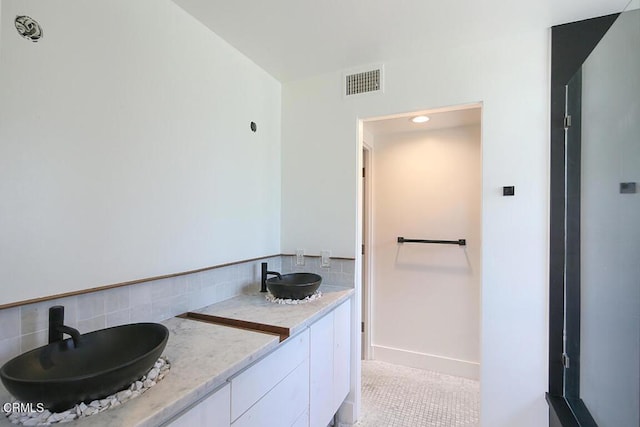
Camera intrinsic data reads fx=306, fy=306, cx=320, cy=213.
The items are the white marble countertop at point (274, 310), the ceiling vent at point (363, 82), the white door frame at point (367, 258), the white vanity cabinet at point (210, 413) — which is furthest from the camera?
the white door frame at point (367, 258)

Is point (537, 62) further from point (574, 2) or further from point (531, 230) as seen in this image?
point (531, 230)

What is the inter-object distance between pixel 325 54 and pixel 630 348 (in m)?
2.27

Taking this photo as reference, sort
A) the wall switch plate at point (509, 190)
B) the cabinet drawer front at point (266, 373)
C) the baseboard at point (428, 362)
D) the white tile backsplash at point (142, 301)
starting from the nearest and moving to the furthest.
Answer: the white tile backsplash at point (142, 301) → the cabinet drawer front at point (266, 373) → the wall switch plate at point (509, 190) → the baseboard at point (428, 362)

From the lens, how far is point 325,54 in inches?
79.8

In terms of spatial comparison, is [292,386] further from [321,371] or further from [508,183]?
[508,183]

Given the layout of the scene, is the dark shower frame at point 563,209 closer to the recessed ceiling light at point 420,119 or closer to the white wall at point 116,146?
the recessed ceiling light at point 420,119

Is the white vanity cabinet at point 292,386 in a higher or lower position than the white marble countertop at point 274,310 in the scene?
lower

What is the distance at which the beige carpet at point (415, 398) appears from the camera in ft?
7.11

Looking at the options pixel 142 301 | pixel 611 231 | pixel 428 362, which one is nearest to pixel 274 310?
pixel 142 301

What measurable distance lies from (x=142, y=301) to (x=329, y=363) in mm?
1096

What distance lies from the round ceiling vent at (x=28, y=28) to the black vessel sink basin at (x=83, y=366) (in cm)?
103

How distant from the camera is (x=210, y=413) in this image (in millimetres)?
999

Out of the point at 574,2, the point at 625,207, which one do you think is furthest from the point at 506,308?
the point at 574,2

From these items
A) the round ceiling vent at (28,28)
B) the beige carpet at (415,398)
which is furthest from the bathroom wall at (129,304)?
the beige carpet at (415,398)
